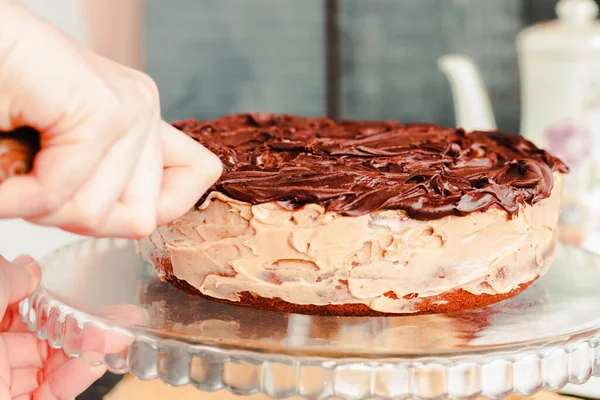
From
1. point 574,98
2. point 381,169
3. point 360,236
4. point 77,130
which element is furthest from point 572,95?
point 77,130

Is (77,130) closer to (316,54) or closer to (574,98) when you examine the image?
(574,98)

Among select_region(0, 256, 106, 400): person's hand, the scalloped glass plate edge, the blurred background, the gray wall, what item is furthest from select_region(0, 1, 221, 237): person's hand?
the gray wall

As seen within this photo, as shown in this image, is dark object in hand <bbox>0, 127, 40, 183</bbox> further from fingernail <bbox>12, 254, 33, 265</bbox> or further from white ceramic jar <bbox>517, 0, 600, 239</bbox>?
white ceramic jar <bbox>517, 0, 600, 239</bbox>

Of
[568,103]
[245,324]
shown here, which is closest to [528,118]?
[568,103]

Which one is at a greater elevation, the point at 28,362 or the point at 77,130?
the point at 77,130

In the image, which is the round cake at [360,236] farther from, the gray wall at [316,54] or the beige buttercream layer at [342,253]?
the gray wall at [316,54]

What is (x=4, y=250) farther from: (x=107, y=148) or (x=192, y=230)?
(x=107, y=148)
